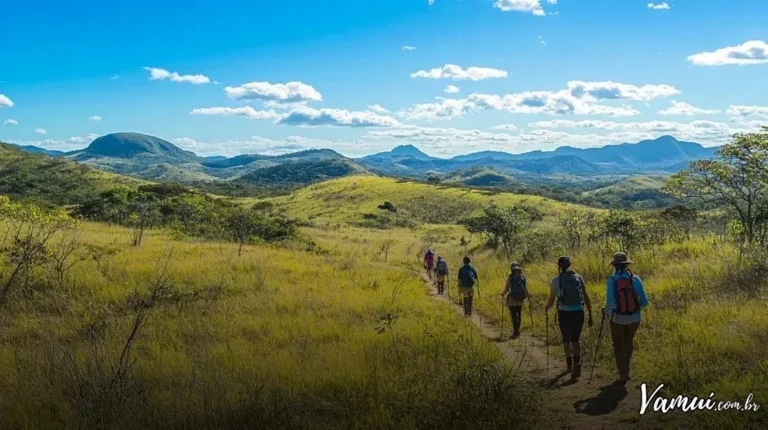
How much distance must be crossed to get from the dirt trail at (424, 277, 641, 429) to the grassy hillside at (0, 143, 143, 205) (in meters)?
94.0

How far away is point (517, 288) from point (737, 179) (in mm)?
7523

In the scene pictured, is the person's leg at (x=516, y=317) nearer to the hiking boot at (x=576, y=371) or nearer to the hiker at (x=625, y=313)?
the hiking boot at (x=576, y=371)

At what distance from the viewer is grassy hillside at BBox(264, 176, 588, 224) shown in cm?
9094

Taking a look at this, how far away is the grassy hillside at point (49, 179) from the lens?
298ft

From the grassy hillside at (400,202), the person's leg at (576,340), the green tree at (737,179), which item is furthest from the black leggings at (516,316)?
the grassy hillside at (400,202)

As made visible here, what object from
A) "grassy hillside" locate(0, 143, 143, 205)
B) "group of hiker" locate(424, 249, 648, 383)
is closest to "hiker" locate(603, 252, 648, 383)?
"group of hiker" locate(424, 249, 648, 383)

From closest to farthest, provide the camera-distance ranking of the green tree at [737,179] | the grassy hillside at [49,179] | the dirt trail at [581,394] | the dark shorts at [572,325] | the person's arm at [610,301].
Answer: the dirt trail at [581,394] → the person's arm at [610,301] → the dark shorts at [572,325] → the green tree at [737,179] → the grassy hillside at [49,179]

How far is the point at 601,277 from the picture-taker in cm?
1470

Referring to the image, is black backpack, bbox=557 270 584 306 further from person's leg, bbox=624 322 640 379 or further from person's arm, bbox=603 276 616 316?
person's leg, bbox=624 322 640 379

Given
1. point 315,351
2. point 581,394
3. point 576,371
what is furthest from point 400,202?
point 581,394

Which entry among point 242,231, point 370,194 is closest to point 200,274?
point 242,231

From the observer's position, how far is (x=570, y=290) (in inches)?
326

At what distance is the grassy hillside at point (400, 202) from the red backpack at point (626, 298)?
244 feet

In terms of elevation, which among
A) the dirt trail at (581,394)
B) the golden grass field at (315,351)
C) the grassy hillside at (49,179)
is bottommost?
the dirt trail at (581,394)
